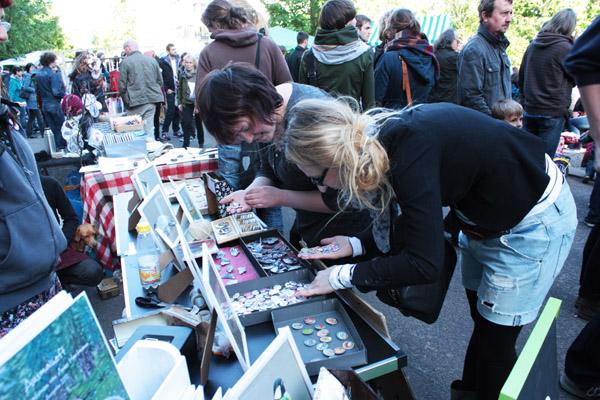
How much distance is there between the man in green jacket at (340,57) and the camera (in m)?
3.39

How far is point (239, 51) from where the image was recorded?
2.96 metres

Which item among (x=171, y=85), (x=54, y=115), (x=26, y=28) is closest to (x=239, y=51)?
(x=171, y=85)

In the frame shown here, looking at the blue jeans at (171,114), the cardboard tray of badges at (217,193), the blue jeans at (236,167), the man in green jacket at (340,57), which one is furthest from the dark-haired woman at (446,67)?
the blue jeans at (171,114)

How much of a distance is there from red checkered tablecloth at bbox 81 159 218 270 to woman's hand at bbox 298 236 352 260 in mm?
1919

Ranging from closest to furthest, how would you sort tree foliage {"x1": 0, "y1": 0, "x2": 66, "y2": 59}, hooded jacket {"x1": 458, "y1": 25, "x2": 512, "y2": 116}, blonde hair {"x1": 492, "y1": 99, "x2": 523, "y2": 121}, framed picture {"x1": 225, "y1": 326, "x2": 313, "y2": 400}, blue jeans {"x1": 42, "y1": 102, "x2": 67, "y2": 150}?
framed picture {"x1": 225, "y1": 326, "x2": 313, "y2": 400}
blonde hair {"x1": 492, "y1": 99, "x2": 523, "y2": 121}
hooded jacket {"x1": 458, "y1": 25, "x2": 512, "y2": 116}
blue jeans {"x1": 42, "y1": 102, "x2": 67, "y2": 150}
tree foliage {"x1": 0, "y1": 0, "x2": 66, "y2": 59}

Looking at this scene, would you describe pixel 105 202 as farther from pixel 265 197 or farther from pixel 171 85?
pixel 171 85

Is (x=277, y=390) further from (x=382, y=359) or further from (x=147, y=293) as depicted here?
(x=147, y=293)

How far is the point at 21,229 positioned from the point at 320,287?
111cm

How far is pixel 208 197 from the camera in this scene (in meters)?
2.44

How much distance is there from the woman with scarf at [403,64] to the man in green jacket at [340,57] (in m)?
0.17

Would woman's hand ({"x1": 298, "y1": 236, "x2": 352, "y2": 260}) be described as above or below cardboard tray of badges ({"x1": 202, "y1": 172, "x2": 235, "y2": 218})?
A: above

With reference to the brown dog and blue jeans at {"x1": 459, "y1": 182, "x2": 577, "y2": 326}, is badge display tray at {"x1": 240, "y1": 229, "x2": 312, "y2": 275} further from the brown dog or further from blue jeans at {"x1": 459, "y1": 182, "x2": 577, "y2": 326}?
the brown dog

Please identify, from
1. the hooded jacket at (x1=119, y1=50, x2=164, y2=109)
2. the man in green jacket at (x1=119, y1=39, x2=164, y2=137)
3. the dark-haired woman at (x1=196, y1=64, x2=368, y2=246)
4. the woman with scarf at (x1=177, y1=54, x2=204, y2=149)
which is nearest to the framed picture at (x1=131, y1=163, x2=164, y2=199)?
the dark-haired woman at (x1=196, y1=64, x2=368, y2=246)

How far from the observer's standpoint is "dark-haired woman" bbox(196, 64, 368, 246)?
1590 mm
